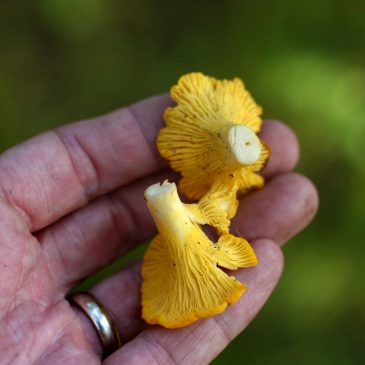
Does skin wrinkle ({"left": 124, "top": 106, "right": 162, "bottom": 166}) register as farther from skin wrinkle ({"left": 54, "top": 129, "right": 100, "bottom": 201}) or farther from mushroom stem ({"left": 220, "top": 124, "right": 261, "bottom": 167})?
mushroom stem ({"left": 220, "top": 124, "right": 261, "bottom": 167})

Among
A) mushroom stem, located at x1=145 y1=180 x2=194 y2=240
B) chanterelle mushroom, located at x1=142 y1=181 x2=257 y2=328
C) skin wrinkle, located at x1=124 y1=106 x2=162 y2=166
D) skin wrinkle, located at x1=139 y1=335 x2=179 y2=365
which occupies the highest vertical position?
skin wrinkle, located at x1=124 y1=106 x2=162 y2=166

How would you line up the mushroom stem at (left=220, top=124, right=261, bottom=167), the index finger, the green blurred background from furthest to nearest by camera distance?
the green blurred background, the index finger, the mushroom stem at (left=220, top=124, right=261, bottom=167)

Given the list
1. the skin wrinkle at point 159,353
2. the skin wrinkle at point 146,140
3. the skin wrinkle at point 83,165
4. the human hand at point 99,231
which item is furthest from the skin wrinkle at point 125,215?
the skin wrinkle at point 159,353

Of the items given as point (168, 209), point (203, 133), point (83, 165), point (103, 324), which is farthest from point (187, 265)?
point (83, 165)

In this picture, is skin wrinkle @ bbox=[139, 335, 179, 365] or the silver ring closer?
skin wrinkle @ bbox=[139, 335, 179, 365]

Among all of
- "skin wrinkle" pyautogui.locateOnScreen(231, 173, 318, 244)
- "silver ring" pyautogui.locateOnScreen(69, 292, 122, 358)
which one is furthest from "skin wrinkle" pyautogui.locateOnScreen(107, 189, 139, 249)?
"skin wrinkle" pyautogui.locateOnScreen(231, 173, 318, 244)

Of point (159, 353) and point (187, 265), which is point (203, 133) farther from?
point (159, 353)

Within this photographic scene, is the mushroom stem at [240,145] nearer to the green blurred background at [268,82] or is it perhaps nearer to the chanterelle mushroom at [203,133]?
the chanterelle mushroom at [203,133]
